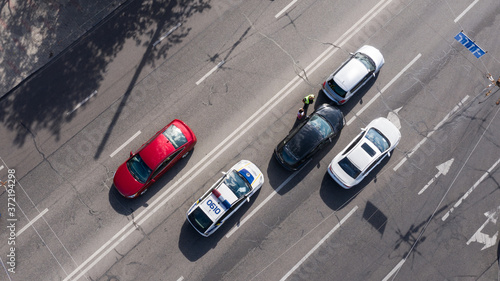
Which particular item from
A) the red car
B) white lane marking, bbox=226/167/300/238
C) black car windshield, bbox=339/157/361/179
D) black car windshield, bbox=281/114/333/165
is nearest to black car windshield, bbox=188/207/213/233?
white lane marking, bbox=226/167/300/238

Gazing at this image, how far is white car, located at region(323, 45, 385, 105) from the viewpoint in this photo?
60.6 feet

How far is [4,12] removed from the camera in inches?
780

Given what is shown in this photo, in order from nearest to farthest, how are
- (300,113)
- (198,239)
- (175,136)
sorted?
(175,136), (198,239), (300,113)

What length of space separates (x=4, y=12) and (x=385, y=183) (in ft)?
75.5

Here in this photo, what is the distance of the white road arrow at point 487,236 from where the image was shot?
1889 cm

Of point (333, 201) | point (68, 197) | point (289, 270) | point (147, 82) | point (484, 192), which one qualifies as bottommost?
point (484, 192)

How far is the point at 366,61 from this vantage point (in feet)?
61.8

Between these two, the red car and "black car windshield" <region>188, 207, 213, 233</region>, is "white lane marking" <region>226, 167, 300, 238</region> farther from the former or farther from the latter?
the red car

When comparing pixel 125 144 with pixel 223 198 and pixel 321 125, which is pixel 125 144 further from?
pixel 321 125

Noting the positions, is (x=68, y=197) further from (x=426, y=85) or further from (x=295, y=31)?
(x=426, y=85)

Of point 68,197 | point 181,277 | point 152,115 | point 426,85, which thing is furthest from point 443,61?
point 68,197

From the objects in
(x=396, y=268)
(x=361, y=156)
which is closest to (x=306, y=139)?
(x=361, y=156)

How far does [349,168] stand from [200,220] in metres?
8.04

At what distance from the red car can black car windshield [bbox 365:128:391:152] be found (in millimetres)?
9213
